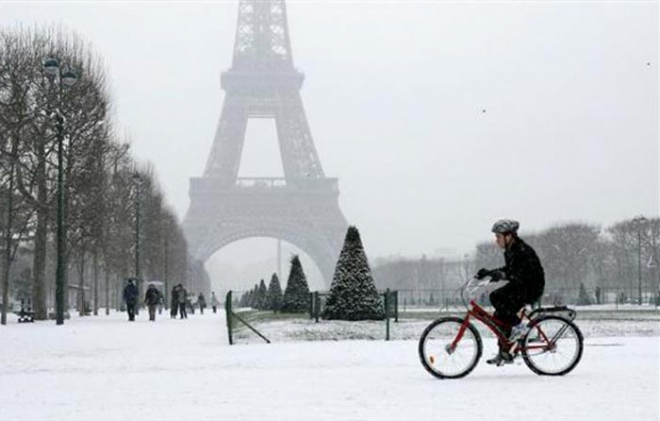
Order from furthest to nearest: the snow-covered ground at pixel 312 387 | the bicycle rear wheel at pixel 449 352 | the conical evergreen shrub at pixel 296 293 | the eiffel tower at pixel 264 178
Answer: the eiffel tower at pixel 264 178, the conical evergreen shrub at pixel 296 293, the bicycle rear wheel at pixel 449 352, the snow-covered ground at pixel 312 387

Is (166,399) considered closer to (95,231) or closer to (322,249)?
(95,231)

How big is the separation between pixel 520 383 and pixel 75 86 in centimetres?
2818

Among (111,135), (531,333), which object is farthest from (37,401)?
(111,135)

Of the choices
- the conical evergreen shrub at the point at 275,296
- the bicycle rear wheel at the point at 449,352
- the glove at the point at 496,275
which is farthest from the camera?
the conical evergreen shrub at the point at 275,296

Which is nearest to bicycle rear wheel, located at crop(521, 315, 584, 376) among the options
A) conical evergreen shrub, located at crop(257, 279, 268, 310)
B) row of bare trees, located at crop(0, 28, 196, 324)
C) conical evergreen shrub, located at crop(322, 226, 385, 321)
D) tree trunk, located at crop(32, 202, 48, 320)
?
conical evergreen shrub, located at crop(322, 226, 385, 321)

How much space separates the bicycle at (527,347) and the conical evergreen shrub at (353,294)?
42.4 feet

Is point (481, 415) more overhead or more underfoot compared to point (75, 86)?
more underfoot

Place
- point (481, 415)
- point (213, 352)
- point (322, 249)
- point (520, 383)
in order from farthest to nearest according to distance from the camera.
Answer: point (322, 249), point (213, 352), point (520, 383), point (481, 415)

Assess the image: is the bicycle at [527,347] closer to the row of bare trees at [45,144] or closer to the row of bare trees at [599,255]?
the row of bare trees at [45,144]

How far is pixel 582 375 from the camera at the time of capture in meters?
9.38

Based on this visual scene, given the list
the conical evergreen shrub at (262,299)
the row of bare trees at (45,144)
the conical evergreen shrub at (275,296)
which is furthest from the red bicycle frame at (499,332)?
the conical evergreen shrub at (262,299)

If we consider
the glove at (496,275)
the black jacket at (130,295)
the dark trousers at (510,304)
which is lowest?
the black jacket at (130,295)

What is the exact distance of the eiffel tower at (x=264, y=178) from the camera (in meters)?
97.6

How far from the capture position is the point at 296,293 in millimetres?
35531
